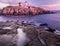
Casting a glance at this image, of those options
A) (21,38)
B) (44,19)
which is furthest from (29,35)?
(44,19)

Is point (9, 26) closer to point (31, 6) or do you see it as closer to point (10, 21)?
point (10, 21)

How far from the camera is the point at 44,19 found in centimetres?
217

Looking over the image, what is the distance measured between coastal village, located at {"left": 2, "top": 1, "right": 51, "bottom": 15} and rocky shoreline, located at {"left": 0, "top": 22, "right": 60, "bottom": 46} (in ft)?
0.62

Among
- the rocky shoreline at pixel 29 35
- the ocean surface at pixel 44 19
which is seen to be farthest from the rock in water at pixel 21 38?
the ocean surface at pixel 44 19

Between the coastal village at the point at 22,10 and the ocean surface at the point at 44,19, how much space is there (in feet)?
0.23

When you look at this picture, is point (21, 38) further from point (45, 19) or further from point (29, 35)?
point (45, 19)

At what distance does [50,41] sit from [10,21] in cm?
76

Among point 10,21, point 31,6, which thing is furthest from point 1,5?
point 31,6

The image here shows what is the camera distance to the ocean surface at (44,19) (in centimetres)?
213

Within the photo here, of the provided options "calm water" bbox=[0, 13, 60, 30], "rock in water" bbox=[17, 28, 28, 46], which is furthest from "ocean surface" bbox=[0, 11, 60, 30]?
"rock in water" bbox=[17, 28, 28, 46]

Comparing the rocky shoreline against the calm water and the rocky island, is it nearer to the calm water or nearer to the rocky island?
the calm water

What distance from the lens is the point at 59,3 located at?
7.07 ft

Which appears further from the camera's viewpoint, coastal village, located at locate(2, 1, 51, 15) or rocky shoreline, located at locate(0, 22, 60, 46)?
coastal village, located at locate(2, 1, 51, 15)

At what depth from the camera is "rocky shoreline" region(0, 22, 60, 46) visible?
206 cm
